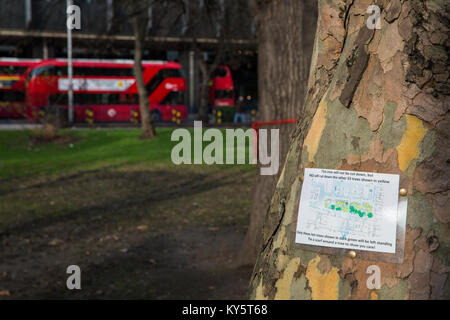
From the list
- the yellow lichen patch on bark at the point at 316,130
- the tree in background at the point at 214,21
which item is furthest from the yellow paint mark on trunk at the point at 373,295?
the tree in background at the point at 214,21

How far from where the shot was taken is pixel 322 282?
4.87 feet

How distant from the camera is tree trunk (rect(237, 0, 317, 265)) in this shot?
5.68 m

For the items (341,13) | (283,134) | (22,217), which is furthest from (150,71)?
(341,13)

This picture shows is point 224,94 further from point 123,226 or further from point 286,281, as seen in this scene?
point 286,281

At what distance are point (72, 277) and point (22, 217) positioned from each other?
3.25 meters

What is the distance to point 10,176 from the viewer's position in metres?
12.8

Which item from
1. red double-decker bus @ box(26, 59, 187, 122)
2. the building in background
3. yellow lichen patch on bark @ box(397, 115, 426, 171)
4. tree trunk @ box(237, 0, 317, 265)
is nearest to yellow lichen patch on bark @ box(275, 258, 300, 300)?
yellow lichen patch on bark @ box(397, 115, 426, 171)

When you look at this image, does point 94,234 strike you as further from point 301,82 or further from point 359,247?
point 359,247

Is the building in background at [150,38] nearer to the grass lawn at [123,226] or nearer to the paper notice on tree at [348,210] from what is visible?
the grass lawn at [123,226]

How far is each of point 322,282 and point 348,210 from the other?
0.19 metres

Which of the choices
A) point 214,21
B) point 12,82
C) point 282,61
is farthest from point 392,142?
point 12,82

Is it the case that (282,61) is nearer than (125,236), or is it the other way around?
(282,61)

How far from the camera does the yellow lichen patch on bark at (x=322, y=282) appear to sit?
146cm

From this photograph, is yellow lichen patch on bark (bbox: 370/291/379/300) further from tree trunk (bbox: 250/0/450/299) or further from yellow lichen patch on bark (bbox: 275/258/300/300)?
yellow lichen patch on bark (bbox: 275/258/300/300)
